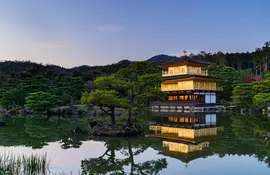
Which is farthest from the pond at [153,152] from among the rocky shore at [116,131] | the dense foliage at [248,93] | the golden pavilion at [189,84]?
the golden pavilion at [189,84]

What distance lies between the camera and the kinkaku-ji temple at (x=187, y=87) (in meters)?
33.0

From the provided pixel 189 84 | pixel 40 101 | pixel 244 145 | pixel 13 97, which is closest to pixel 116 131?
pixel 244 145

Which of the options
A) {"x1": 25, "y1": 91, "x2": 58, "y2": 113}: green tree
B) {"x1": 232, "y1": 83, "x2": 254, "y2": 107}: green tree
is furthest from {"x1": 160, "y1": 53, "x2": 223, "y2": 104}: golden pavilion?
{"x1": 25, "y1": 91, "x2": 58, "y2": 113}: green tree

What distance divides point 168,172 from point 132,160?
1916 millimetres

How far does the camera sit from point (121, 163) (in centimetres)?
916

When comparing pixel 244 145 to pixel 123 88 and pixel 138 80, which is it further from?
pixel 138 80

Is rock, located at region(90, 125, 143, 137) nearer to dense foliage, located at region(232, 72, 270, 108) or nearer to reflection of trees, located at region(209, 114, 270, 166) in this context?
reflection of trees, located at region(209, 114, 270, 166)

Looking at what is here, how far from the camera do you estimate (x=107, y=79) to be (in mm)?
14773

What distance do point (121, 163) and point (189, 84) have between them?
83.9ft

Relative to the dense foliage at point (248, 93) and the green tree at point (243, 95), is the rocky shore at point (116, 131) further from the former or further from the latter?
the green tree at point (243, 95)

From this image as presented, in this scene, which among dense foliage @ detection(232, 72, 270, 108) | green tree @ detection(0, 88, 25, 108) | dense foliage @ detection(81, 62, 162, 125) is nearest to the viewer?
dense foliage @ detection(81, 62, 162, 125)

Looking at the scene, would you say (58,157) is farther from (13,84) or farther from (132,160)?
(13,84)

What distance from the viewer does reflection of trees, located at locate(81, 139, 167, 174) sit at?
8.22 m

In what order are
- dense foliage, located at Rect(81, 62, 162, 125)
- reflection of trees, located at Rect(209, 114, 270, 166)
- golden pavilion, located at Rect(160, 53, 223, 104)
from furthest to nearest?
golden pavilion, located at Rect(160, 53, 223, 104), dense foliage, located at Rect(81, 62, 162, 125), reflection of trees, located at Rect(209, 114, 270, 166)
